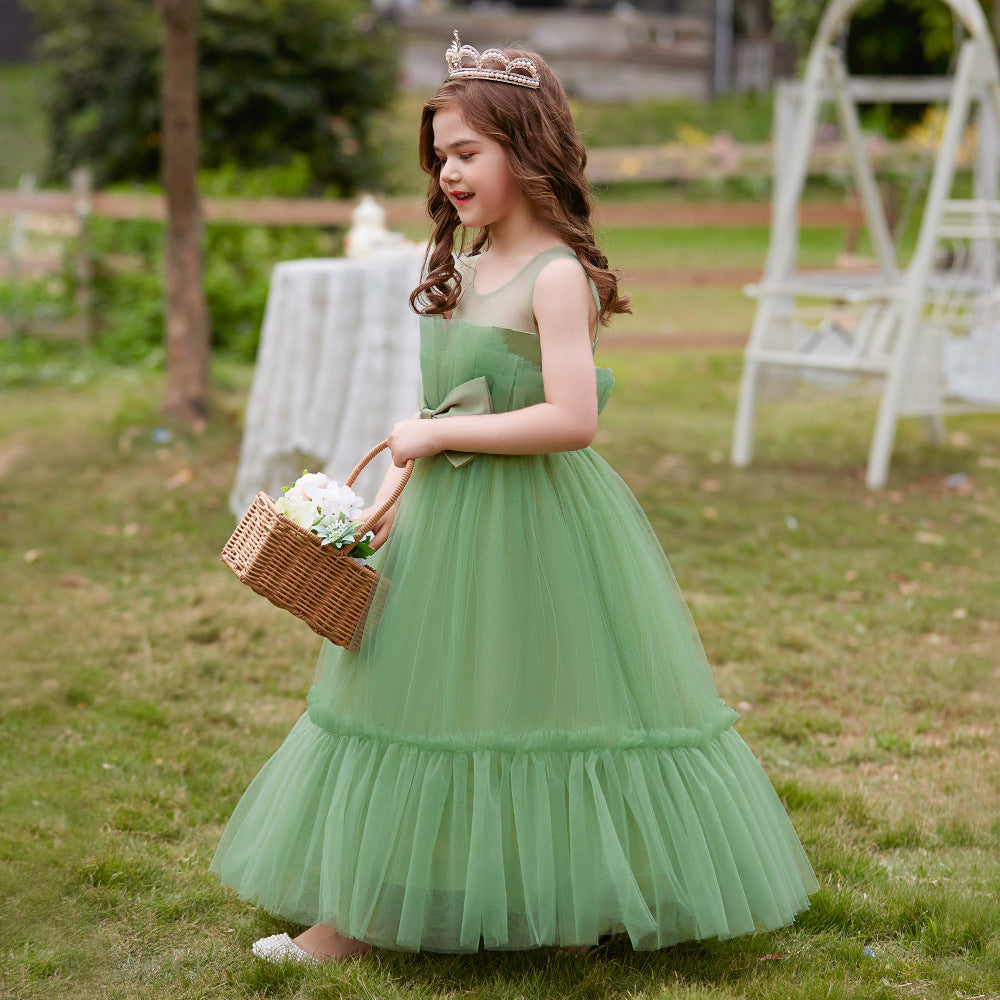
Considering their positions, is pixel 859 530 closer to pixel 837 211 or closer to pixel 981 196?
pixel 981 196

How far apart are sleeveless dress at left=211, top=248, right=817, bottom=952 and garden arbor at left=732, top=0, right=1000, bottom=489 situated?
4523 mm

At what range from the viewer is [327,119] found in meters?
11.6

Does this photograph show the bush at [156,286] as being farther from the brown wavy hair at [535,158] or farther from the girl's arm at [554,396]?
the girl's arm at [554,396]

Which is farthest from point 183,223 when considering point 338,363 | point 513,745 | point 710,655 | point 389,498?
point 513,745

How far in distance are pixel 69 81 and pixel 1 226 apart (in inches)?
85.9

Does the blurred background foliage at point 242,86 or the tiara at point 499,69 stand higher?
the blurred background foliage at point 242,86

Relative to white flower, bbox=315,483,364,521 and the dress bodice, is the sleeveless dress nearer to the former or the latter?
the dress bodice

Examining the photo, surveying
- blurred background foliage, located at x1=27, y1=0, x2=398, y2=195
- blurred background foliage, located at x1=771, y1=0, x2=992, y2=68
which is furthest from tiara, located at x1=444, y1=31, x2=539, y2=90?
blurred background foliage, located at x1=771, y1=0, x2=992, y2=68

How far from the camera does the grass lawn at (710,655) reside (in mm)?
2400

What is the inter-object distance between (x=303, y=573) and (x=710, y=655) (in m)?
2.24

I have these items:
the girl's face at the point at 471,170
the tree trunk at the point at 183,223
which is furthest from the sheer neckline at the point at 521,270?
the tree trunk at the point at 183,223

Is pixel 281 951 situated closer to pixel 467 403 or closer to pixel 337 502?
pixel 337 502

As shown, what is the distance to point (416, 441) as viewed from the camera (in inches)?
89.7

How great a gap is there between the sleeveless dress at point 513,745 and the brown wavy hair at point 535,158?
59 mm
